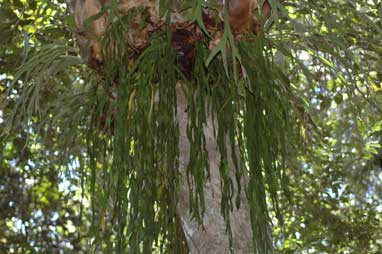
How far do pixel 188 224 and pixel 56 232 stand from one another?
3.09 meters

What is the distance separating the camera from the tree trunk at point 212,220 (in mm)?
1487

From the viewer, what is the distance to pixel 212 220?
1516 mm

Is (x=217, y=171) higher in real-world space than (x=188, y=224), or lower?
higher

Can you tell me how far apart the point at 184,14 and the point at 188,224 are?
0.43 m

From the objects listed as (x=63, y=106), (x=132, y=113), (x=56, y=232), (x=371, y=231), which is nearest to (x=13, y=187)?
(x=56, y=232)

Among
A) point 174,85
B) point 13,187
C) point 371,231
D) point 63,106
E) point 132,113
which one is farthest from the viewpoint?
point 13,187

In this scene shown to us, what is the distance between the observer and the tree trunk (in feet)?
4.88

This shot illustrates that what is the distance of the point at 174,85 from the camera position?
150 cm

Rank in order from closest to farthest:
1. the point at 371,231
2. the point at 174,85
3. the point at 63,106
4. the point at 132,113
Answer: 1. the point at 174,85
2. the point at 132,113
3. the point at 63,106
4. the point at 371,231

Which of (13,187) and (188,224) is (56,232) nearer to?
(13,187)

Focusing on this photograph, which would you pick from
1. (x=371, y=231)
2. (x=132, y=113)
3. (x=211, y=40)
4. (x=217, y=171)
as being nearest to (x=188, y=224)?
(x=217, y=171)

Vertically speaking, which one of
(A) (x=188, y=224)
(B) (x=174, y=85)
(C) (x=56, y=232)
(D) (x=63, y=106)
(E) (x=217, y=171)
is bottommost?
(A) (x=188, y=224)

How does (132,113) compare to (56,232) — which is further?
(56,232)

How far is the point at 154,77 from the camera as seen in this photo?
1575 mm
